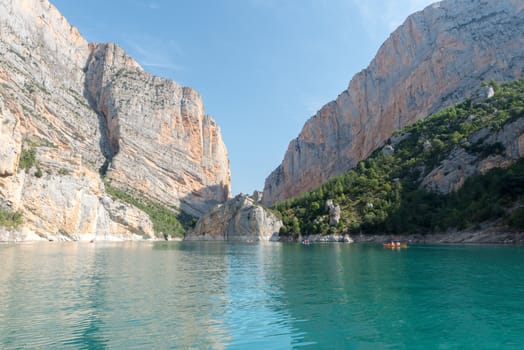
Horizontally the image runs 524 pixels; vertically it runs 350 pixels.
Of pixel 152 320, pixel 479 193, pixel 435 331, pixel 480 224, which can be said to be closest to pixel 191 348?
pixel 152 320

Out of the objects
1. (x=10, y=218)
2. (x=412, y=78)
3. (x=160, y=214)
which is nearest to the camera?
(x=10, y=218)

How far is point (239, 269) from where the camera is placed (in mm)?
28078

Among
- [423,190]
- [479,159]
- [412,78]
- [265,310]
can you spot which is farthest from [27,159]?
[412,78]

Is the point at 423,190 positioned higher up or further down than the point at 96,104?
further down

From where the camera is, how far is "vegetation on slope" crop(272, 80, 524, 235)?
5553 cm

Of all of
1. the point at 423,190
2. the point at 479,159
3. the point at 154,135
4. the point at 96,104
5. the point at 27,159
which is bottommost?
the point at 423,190

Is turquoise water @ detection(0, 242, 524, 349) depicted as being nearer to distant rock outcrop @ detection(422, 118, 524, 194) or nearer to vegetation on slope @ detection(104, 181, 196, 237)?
distant rock outcrop @ detection(422, 118, 524, 194)

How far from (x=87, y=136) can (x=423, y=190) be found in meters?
100

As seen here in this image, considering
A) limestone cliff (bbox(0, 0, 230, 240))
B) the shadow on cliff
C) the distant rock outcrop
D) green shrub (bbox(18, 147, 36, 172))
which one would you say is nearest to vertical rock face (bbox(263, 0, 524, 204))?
the distant rock outcrop

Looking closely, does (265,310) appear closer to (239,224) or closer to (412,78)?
(239,224)

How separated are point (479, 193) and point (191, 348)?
5991cm

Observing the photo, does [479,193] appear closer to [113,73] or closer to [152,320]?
[152,320]

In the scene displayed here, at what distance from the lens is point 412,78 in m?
123

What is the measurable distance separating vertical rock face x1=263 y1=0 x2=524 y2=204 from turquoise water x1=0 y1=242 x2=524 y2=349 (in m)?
101
